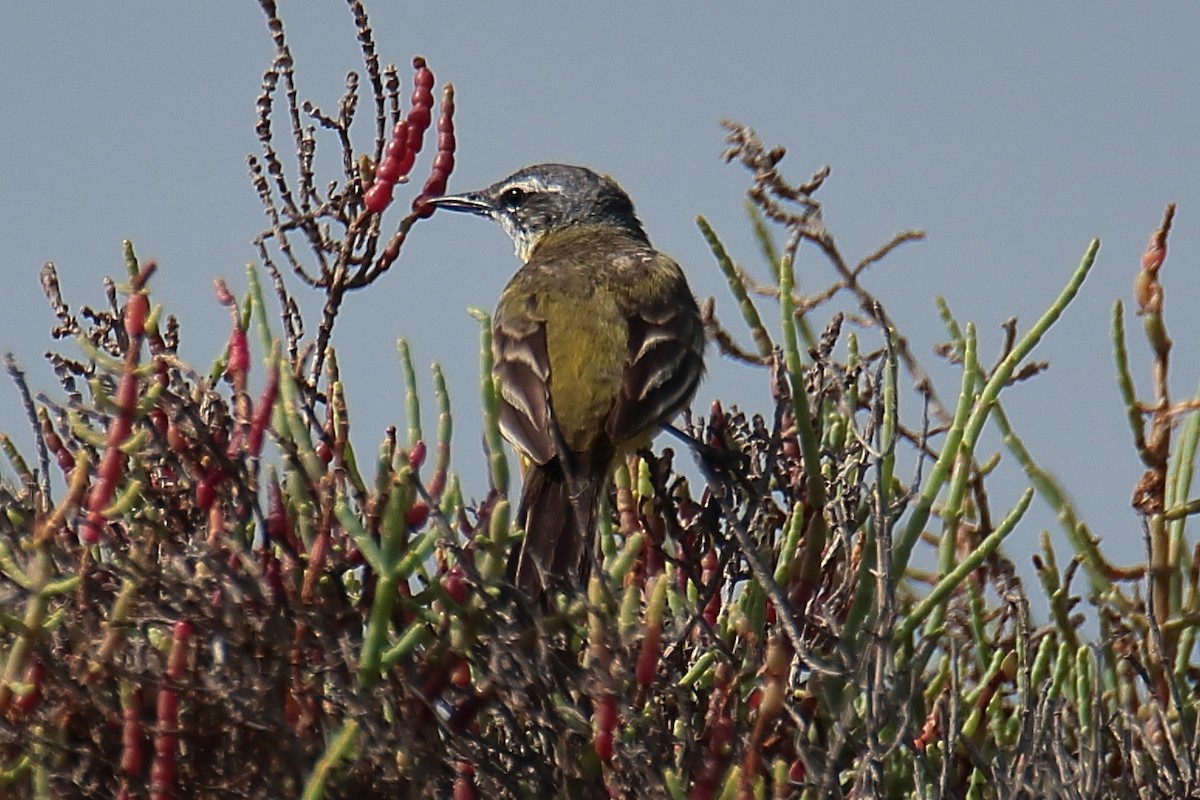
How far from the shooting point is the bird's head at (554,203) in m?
8.70

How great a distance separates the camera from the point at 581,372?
6.01m

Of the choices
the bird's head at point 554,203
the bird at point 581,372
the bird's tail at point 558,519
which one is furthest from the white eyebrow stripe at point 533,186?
the bird's tail at point 558,519

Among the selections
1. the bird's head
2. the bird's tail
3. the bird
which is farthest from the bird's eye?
the bird's tail

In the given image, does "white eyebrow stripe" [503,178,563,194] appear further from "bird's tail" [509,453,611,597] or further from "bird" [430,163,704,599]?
"bird's tail" [509,453,611,597]

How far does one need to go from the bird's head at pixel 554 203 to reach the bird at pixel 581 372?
0.56m

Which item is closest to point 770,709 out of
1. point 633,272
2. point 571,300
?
point 571,300

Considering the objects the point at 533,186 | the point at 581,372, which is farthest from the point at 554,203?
the point at 581,372

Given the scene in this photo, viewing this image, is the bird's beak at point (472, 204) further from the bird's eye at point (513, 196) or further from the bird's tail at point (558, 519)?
the bird's tail at point (558, 519)

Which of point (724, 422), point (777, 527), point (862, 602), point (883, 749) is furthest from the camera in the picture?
point (724, 422)

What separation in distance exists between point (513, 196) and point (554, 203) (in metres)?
0.21

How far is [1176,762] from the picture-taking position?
3.60 metres

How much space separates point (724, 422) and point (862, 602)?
3.81 feet

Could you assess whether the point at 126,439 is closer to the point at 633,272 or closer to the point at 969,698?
the point at 969,698

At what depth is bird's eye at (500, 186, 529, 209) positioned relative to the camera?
28.8 ft
